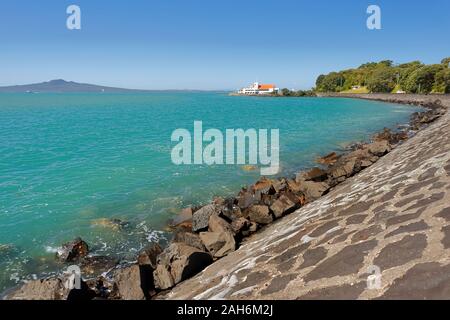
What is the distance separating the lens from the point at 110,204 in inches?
632

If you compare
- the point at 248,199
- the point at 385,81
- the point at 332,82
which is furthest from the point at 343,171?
the point at 332,82

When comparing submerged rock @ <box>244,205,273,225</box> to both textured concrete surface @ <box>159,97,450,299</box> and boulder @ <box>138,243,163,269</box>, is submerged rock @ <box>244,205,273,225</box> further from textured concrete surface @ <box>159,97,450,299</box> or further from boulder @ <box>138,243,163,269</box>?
boulder @ <box>138,243,163,269</box>

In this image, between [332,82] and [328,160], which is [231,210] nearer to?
[328,160]

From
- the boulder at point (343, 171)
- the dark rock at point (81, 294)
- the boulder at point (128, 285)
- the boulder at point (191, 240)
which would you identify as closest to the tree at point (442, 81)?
the boulder at point (343, 171)

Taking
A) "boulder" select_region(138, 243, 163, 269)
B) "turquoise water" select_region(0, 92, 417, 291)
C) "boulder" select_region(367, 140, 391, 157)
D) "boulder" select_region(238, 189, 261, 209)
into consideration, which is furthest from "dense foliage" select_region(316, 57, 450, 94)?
"boulder" select_region(138, 243, 163, 269)

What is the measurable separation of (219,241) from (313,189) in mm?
6074

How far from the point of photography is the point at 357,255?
5816mm

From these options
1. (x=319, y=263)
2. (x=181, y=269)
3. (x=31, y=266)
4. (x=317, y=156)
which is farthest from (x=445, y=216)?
(x=317, y=156)

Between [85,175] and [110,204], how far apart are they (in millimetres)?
7011

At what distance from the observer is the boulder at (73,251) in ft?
35.5

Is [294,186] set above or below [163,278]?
above

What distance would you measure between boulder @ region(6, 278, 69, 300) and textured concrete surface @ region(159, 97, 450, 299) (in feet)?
8.12

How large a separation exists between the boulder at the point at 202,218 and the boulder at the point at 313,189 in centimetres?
449
